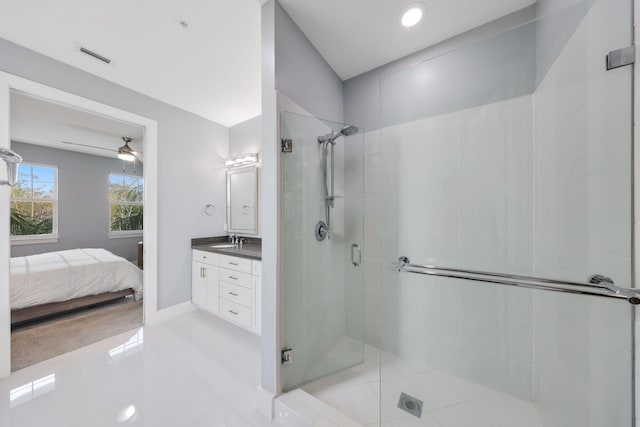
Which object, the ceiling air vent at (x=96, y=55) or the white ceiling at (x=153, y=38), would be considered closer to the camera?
the white ceiling at (x=153, y=38)

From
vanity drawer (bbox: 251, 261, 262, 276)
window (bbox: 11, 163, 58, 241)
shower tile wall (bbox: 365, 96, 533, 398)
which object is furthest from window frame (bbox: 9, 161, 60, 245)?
Result: shower tile wall (bbox: 365, 96, 533, 398)

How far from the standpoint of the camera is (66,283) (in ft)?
8.50

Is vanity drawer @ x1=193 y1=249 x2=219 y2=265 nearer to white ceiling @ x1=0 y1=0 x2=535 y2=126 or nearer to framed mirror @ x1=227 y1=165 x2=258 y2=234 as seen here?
framed mirror @ x1=227 y1=165 x2=258 y2=234

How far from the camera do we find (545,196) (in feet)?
3.73

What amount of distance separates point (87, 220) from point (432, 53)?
6396mm

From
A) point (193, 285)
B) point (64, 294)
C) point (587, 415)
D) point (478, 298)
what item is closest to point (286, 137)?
point (478, 298)

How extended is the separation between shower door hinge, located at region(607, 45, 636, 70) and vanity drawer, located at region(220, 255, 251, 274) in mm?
2428

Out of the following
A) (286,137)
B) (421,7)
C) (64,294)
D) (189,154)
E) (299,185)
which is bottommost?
(64,294)

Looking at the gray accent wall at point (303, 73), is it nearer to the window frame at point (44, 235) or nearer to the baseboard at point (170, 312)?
the baseboard at point (170, 312)

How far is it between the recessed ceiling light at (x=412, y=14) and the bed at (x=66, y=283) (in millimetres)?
4078

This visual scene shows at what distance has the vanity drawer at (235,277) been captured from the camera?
2.16 metres

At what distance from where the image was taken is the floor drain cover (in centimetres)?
124

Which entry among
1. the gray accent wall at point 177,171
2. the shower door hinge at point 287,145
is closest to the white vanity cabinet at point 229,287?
the gray accent wall at point 177,171

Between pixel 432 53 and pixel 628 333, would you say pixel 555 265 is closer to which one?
pixel 628 333
